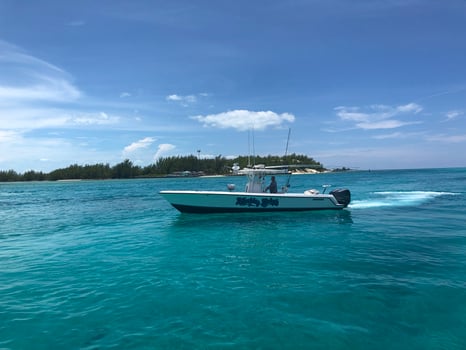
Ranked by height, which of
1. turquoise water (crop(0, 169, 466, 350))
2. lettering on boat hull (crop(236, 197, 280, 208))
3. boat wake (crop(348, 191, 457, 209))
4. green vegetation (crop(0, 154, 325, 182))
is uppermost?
green vegetation (crop(0, 154, 325, 182))

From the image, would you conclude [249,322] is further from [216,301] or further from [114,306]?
[114,306]

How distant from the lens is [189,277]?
908 centimetres

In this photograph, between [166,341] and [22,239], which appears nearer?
[166,341]

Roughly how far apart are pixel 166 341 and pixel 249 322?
1.60 metres

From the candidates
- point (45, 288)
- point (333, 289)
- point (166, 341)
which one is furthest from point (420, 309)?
point (45, 288)

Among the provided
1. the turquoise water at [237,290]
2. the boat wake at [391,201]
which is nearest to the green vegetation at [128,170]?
the boat wake at [391,201]

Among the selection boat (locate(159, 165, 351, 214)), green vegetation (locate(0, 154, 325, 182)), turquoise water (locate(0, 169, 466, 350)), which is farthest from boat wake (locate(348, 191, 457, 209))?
green vegetation (locate(0, 154, 325, 182))

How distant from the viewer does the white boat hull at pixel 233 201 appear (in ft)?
67.5

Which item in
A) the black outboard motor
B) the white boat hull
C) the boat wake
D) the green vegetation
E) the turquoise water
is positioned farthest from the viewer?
the green vegetation

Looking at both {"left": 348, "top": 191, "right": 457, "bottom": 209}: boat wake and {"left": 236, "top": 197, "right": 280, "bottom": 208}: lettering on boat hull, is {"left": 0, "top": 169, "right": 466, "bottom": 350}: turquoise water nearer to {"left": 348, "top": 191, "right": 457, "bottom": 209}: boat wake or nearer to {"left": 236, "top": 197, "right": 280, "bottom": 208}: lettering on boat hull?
{"left": 236, "top": 197, "right": 280, "bottom": 208}: lettering on boat hull

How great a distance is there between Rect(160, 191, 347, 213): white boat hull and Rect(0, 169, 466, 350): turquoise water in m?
4.74

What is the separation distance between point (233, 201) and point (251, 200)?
3.79ft

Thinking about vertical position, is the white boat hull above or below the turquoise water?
above

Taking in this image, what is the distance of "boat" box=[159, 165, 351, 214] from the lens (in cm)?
2062
